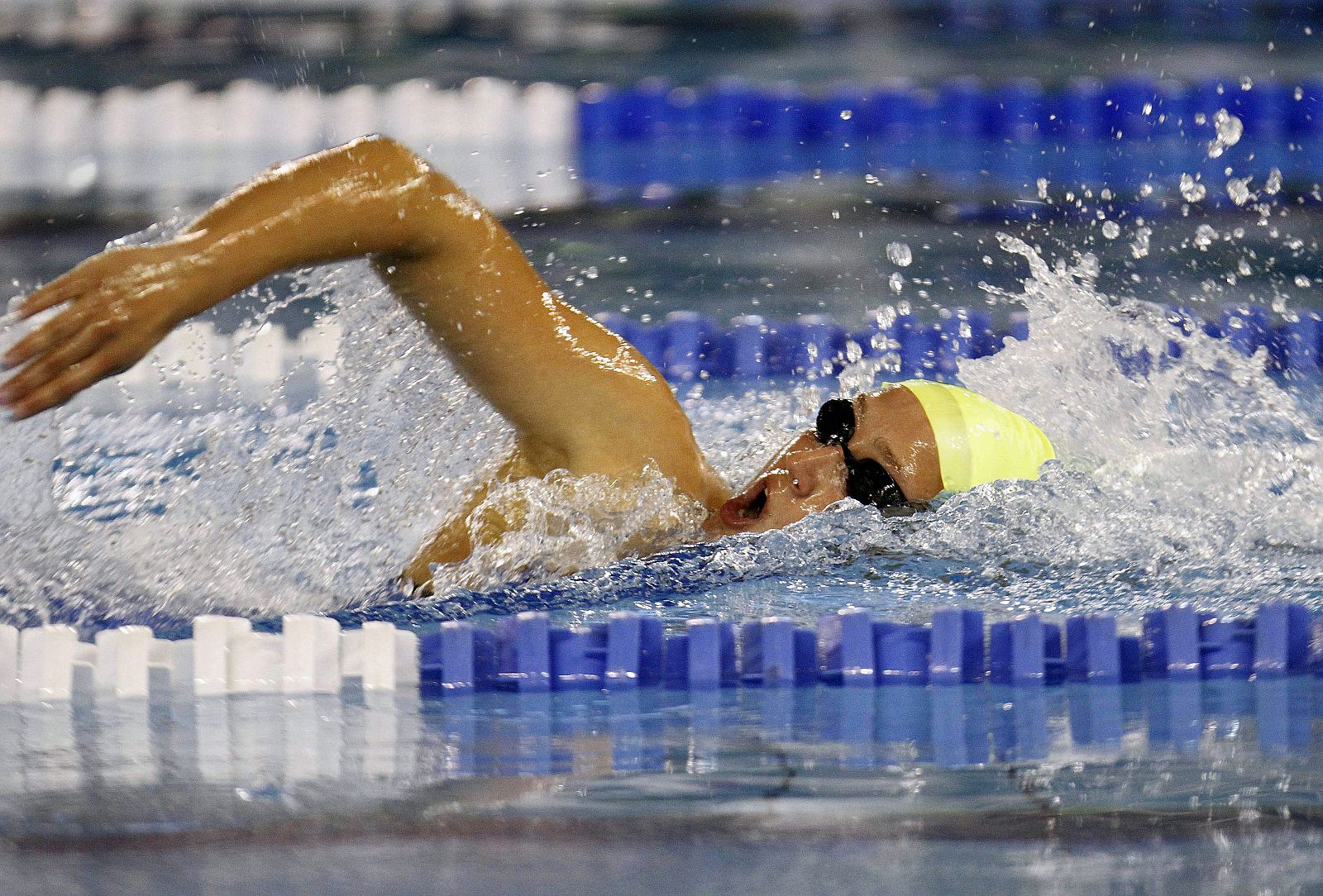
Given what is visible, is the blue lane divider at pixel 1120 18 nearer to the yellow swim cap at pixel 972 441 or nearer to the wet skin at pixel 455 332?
the yellow swim cap at pixel 972 441

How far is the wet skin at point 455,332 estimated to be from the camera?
4.69 feet

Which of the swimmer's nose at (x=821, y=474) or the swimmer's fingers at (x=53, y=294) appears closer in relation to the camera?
the swimmer's fingers at (x=53, y=294)

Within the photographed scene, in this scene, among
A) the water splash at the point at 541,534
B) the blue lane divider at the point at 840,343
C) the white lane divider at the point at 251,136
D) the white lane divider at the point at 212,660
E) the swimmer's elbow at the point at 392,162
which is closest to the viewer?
the swimmer's elbow at the point at 392,162

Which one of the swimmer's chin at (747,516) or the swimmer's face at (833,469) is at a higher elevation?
the swimmer's face at (833,469)

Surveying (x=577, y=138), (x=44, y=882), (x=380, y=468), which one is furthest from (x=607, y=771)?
(x=577, y=138)

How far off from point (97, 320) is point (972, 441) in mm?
1380

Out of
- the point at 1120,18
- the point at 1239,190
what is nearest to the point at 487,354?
the point at 1239,190

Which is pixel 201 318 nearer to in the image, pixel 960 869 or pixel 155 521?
pixel 155 521

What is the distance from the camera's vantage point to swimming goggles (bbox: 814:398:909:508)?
2.23 metres

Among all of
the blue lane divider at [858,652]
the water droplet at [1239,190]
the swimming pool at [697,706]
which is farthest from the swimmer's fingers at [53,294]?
the water droplet at [1239,190]

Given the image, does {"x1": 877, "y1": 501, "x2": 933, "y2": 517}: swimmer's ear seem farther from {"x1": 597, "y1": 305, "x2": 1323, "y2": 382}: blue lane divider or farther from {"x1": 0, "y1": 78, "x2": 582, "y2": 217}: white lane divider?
{"x1": 0, "y1": 78, "x2": 582, "y2": 217}: white lane divider

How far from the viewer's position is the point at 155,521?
246 centimetres

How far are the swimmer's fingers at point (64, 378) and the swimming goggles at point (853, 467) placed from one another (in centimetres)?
114

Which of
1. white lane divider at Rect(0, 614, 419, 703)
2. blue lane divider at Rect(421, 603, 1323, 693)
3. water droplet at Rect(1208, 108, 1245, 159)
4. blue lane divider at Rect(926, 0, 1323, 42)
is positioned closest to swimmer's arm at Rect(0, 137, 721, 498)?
blue lane divider at Rect(421, 603, 1323, 693)
